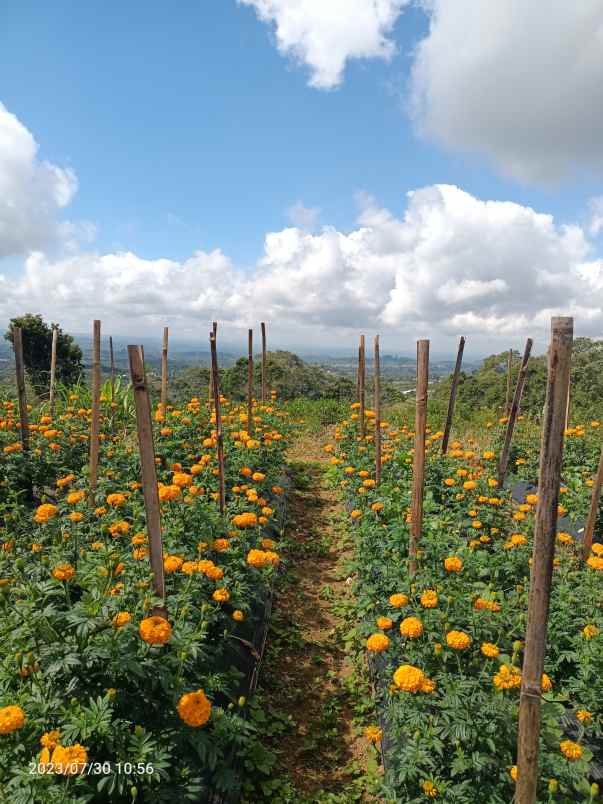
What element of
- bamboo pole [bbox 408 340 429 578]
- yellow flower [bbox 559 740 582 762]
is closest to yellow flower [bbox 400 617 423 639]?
yellow flower [bbox 559 740 582 762]

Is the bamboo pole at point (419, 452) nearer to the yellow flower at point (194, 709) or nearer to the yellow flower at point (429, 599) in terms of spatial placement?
the yellow flower at point (429, 599)

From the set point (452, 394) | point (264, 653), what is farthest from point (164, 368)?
point (264, 653)

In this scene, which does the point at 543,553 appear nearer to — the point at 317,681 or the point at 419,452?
the point at 419,452

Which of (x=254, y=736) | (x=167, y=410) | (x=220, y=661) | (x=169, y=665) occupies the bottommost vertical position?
(x=254, y=736)

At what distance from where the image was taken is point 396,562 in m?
3.33

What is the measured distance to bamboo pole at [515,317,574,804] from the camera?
1.36 metres

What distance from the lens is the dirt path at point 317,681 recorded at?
101 inches

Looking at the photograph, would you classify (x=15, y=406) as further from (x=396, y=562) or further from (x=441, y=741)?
(x=441, y=741)

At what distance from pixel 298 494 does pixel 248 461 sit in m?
2.44

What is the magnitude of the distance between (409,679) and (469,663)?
2.01 feet

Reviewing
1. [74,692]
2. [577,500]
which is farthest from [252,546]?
[577,500]

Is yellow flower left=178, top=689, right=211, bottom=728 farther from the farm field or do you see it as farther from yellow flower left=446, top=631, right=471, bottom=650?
yellow flower left=446, top=631, right=471, bottom=650

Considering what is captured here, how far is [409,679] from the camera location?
193 cm

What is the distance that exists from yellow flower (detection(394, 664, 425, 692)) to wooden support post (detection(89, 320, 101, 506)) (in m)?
2.85
